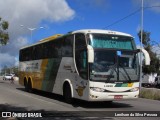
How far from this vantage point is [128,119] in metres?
14.0

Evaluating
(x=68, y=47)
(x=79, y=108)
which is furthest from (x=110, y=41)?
(x=79, y=108)

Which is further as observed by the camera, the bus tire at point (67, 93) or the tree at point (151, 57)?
the tree at point (151, 57)

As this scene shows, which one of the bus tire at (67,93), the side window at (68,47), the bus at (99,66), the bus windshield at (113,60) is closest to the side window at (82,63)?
the bus at (99,66)

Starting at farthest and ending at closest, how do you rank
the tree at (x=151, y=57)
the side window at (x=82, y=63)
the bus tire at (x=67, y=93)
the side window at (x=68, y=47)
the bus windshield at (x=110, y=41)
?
1. the tree at (x=151, y=57)
2. the bus tire at (x=67, y=93)
3. the side window at (x=68, y=47)
4. the bus windshield at (x=110, y=41)
5. the side window at (x=82, y=63)

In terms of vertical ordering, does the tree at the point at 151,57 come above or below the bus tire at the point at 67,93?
above

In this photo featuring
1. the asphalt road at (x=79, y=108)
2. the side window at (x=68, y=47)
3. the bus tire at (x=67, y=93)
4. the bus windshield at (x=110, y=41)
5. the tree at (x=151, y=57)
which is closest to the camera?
the asphalt road at (x=79, y=108)

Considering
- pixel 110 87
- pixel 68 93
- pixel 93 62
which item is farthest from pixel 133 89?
pixel 68 93

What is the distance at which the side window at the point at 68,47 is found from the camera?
19906 millimetres

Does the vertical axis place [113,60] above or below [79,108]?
above

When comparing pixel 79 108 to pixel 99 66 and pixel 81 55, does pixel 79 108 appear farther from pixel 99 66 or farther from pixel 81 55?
pixel 81 55

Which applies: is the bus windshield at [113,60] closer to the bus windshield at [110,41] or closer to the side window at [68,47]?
the bus windshield at [110,41]

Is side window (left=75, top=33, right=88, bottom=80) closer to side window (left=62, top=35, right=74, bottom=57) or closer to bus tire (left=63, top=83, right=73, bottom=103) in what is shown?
side window (left=62, top=35, right=74, bottom=57)

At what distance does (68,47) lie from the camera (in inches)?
799

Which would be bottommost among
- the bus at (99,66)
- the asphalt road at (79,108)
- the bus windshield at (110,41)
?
the asphalt road at (79,108)
